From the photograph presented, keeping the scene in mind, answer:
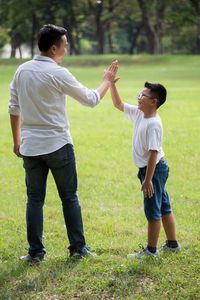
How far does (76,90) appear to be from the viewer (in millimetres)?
3707

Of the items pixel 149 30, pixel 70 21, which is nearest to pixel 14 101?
pixel 149 30

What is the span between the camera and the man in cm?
367

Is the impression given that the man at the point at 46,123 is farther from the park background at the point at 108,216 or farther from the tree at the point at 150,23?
the tree at the point at 150,23

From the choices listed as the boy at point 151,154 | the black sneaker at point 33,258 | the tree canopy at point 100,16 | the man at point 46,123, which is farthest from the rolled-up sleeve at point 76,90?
the tree canopy at point 100,16

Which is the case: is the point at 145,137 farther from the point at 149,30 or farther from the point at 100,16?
the point at 100,16

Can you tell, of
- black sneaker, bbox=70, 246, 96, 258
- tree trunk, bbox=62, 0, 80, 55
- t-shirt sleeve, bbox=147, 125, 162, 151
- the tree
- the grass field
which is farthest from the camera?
tree trunk, bbox=62, 0, 80, 55

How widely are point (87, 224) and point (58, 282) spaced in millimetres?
1791

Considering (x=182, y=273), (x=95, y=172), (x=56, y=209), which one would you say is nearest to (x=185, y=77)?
(x=95, y=172)

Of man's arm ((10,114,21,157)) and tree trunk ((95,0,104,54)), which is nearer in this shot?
man's arm ((10,114,21,157))

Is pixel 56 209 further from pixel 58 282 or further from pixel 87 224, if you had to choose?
pixel 58 282

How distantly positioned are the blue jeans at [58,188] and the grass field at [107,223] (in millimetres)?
222

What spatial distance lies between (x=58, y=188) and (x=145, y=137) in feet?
2.83

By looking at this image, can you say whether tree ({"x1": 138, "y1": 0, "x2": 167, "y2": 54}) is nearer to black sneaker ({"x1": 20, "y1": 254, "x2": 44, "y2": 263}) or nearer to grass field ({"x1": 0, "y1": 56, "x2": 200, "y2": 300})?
grass field ({"x1": 0, "y1": 56, "x2": 200, "y2": 300})

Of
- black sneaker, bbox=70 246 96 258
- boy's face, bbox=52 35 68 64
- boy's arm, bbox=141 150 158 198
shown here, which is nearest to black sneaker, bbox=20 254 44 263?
black sneaker, bbox=70 246 96 258
